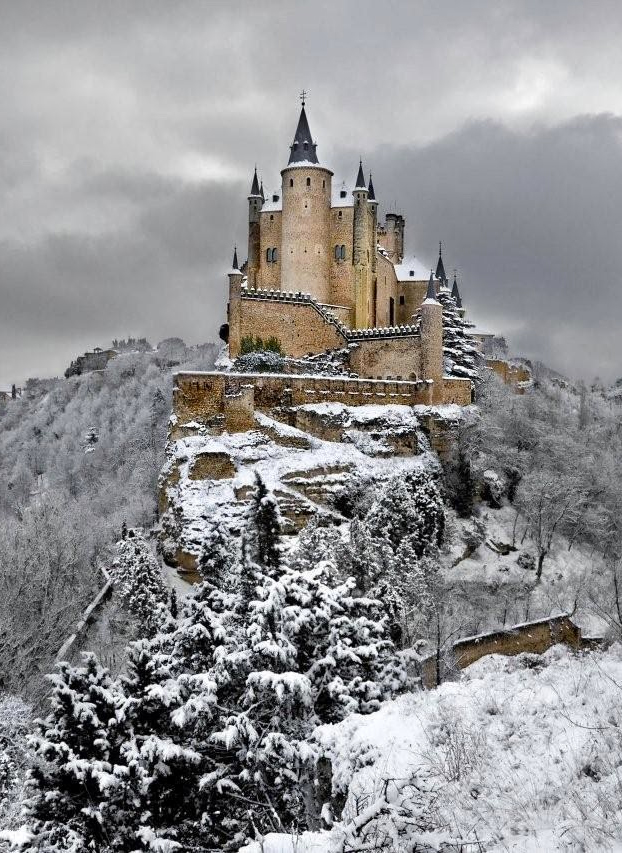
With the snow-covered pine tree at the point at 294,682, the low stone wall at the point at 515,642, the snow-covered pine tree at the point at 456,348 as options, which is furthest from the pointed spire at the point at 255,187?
the snow-covered pine tree at the point at 294,682

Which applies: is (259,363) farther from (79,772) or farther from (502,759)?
(502,759)

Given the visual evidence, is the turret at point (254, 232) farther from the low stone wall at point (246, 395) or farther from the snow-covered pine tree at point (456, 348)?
the low stone wall at point (246, 395)

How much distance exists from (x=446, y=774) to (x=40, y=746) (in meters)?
8.99

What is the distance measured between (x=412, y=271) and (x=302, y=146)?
12.3m

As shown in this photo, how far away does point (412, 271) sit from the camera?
200 ft

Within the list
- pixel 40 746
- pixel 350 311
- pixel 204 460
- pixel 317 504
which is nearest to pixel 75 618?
pixel 204 460

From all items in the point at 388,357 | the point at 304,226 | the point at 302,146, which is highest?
the point at 302,146

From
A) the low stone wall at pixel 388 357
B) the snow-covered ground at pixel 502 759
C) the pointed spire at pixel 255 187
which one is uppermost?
the pointed spire at pixel 255 187

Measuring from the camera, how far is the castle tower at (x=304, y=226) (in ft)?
176

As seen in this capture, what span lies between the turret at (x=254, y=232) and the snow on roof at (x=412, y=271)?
1119 centimetres

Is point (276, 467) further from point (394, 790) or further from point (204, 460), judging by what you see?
point (394, 790)

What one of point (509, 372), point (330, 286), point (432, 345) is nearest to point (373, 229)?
point (330, 286)

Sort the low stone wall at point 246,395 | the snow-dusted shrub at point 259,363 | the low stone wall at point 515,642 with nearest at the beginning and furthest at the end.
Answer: the low stone wall at point 515,642
the low stone wall at point 246,395
the snow-dusted shrub at point 259,363

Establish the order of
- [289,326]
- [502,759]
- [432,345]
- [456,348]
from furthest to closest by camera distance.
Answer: [456,348] → [289,326] → [432,345] → [502,759]
